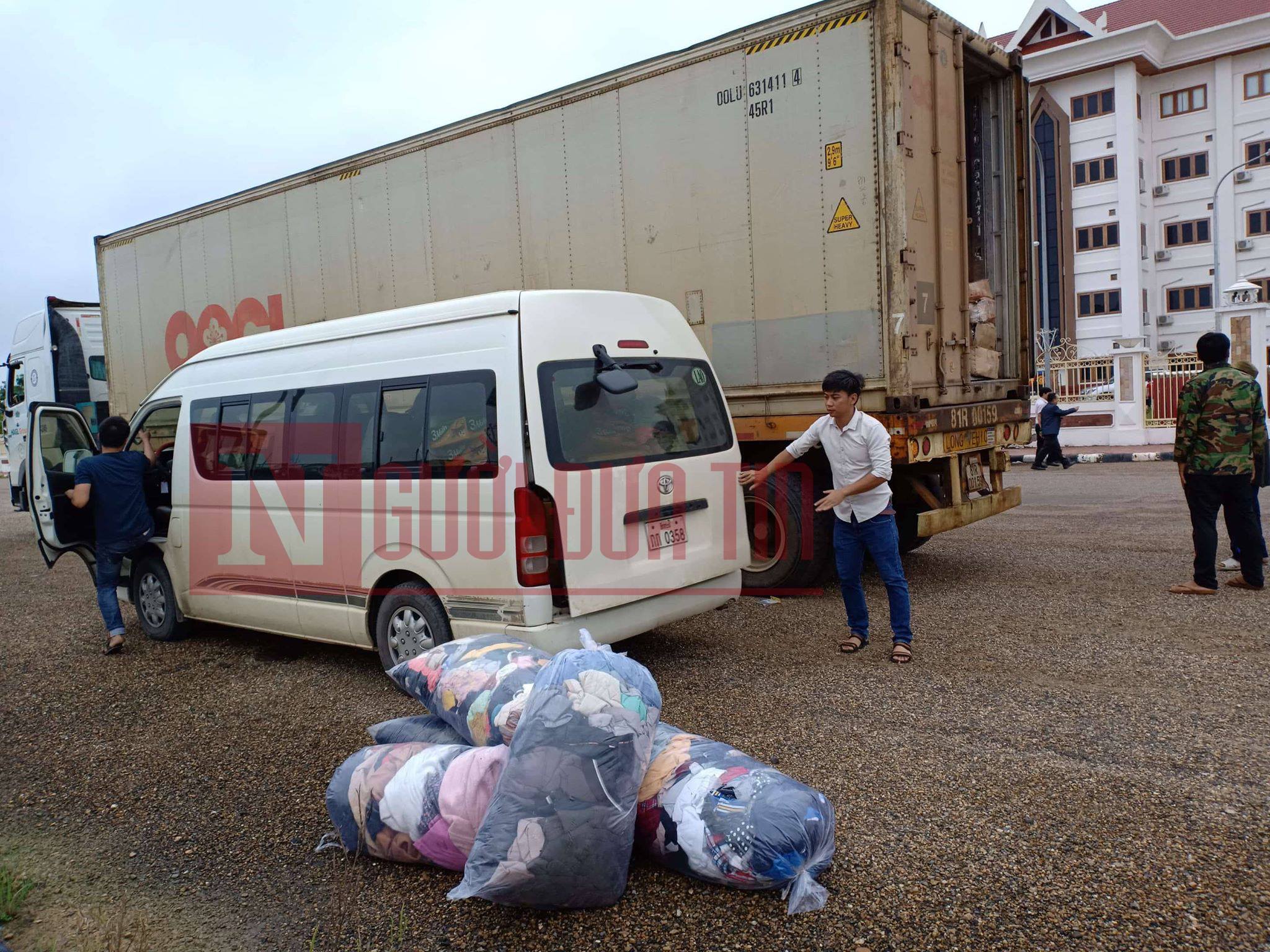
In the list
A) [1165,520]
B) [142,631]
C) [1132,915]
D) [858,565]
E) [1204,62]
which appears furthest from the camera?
[1204,62]

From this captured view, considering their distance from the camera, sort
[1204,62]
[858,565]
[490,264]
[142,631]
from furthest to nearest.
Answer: [1204,62]
[490,264]
[142,631]
[858,565]

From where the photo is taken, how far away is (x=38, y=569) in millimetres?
10883

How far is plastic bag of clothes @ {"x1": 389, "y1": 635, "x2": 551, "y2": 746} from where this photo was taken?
11.5 ft

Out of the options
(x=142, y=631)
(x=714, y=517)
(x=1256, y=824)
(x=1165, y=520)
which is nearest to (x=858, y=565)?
(x=714, y=517)

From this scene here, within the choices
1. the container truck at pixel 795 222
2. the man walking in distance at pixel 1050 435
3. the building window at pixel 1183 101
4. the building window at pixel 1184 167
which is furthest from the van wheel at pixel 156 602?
the building window at pixel 1183 101

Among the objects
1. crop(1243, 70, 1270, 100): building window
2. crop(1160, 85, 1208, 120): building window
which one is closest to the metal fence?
crop(1243, 70, 1270, 100): building window

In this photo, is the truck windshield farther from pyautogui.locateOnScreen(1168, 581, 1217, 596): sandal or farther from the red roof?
the red roof

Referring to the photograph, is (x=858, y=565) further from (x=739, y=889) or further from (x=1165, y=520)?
(x=1165, y=520)

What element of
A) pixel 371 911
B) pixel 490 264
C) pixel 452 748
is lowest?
pixel 371 911

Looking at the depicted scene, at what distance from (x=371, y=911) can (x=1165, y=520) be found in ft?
32.0

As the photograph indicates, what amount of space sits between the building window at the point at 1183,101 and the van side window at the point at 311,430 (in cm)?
4574

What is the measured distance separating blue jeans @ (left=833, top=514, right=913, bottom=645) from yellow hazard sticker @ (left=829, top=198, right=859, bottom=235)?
7.44 ft

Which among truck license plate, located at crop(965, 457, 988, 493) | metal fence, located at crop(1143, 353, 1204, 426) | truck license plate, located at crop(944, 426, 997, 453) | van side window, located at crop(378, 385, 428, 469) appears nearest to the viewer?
van side window, located at crop(378, 385, 428, 469)

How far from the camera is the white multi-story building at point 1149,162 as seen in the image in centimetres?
3966
